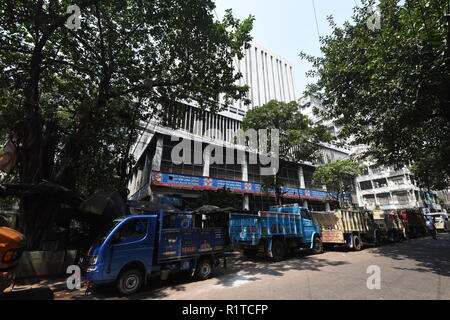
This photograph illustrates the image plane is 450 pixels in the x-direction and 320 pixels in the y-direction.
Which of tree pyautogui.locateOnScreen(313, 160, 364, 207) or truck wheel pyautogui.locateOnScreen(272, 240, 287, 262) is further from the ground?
tree pyautogui.locateOnScreen(313, 160, 364, 207)

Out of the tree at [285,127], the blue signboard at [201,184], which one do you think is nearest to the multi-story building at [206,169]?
the blue signboard at [201,184]

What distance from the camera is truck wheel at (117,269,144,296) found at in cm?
560

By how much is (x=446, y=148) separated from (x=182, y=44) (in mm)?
16188

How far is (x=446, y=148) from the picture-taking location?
468 inches

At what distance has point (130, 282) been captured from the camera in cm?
580

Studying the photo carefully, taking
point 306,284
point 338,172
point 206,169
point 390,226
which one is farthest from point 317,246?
point 338,172

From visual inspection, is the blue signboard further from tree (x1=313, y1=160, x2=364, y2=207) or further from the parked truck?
the parked truck

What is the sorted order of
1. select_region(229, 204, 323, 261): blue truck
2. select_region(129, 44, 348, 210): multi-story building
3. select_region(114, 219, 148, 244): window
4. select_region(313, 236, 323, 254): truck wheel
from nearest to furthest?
select_region(114, 219, 148, 244): window < select_region(229, 204, 323, 261): blue truck < select_region(313, 236, 323, 254): truck wheel < select_region(129, 44, 348, 210): multi-story building

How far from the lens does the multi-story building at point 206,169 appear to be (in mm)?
19500

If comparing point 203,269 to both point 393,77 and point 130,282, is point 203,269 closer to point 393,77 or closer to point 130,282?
point 130,282

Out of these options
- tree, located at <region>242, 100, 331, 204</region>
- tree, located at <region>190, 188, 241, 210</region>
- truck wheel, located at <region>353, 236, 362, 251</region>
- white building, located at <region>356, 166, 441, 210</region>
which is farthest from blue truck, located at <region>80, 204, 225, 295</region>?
white building, located at <region>356, 166, 441, 210</region>

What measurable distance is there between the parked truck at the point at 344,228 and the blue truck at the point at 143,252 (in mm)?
8690

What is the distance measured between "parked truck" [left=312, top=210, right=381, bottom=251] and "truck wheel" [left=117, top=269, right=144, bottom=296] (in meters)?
10.9
